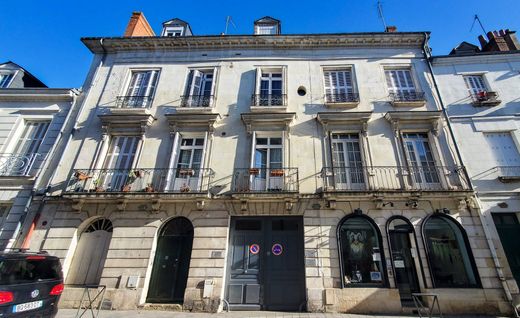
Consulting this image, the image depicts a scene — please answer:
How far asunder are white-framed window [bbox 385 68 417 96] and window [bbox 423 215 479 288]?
224 inches

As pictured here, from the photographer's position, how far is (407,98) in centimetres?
1045

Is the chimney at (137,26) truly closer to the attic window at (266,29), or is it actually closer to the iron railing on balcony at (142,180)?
the attic window at (266,29)

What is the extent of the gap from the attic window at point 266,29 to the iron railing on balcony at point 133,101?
266 inches

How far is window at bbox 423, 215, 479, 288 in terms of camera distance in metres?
7.56

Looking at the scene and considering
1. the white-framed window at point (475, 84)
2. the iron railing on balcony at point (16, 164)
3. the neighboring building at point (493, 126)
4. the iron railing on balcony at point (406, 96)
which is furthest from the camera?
the white-framed window at point (475, 84)

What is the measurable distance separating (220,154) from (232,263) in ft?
13.5

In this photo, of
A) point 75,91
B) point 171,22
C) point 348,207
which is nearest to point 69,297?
point 75,91

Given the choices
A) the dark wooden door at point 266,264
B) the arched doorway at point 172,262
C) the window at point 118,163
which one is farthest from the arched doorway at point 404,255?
the window at point 118,163

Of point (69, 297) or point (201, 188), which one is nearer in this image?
point (69, 297)

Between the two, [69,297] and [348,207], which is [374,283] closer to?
[348,207]

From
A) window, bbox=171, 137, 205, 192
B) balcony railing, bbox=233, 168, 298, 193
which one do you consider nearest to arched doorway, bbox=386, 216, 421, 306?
balcony railing, bbox=233, 168, 298, 193

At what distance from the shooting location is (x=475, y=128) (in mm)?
9562

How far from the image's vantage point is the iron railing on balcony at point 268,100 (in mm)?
10469

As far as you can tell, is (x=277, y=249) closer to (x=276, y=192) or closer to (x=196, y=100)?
(x=276, y=192)
